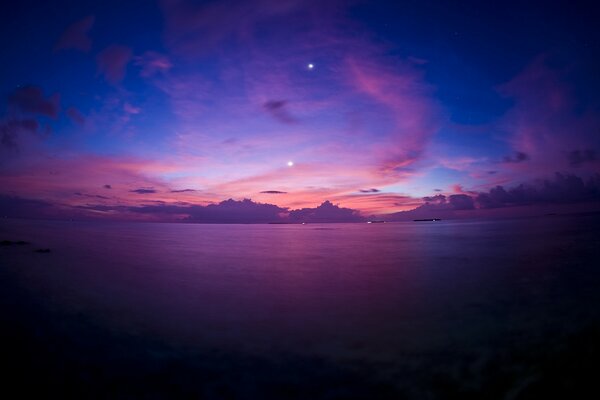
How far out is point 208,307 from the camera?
10.7 m

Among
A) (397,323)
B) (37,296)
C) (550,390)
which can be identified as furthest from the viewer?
(37,296)

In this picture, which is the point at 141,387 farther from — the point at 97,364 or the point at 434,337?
the point at 434,337

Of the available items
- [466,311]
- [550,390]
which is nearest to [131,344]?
[550,390]

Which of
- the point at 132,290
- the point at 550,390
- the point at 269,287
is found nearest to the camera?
the point at 550,390

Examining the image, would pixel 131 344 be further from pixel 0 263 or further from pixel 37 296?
pixel 0 263

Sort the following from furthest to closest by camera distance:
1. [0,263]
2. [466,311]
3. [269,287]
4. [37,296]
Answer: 1. [0,263]
2. [269,287]
3. [37,296]
4. [466,311]

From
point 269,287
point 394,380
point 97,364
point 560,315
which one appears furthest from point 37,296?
point 560,315

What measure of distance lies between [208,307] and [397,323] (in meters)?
6.82

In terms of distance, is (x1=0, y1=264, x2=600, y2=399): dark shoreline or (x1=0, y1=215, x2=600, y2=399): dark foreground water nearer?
(x1=0, y1=264, x2=600, y2=399): dark shoreline

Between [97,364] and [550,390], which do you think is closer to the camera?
[550,390]

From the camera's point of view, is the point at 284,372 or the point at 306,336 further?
the point at 306,336

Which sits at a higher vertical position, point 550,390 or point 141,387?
point 550,390

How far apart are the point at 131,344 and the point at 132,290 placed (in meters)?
6.69

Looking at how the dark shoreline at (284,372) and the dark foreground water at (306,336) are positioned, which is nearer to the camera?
the dark shoreline at (284,372)
